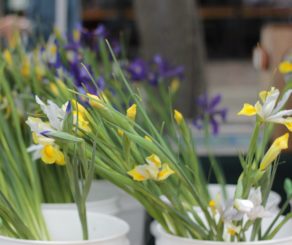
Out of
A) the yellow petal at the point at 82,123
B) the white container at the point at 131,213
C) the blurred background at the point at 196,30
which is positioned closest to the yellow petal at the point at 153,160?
the yellow petal at the point at 82,123

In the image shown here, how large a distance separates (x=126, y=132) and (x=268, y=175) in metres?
0.21

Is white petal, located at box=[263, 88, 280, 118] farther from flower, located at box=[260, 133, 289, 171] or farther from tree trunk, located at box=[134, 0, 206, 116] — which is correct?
tree trunk, located at box=[134, 0, 206, 116]

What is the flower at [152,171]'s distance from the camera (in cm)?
112

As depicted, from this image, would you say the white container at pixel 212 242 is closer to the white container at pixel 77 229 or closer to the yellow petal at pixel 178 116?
the white container at pixel 77 229

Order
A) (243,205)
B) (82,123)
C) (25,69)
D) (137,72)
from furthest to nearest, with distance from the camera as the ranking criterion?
(137,72), (25,69), (82,123), (243,205)

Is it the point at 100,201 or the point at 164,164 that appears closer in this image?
the point at 164,164

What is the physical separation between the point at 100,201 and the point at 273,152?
1.34 ft

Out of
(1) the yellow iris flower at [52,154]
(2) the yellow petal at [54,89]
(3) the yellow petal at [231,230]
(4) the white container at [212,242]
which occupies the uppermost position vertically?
(2) the yellow petal at [54,89]

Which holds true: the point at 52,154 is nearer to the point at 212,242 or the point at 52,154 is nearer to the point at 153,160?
the point at 153,160

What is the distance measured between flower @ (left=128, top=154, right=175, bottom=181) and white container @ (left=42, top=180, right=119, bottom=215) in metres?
0.28

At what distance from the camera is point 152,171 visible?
1.13 m

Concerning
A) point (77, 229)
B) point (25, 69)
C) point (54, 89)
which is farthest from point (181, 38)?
point (77, 229)

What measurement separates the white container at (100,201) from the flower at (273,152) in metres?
0.38

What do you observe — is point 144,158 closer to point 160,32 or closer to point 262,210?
point 262,210
